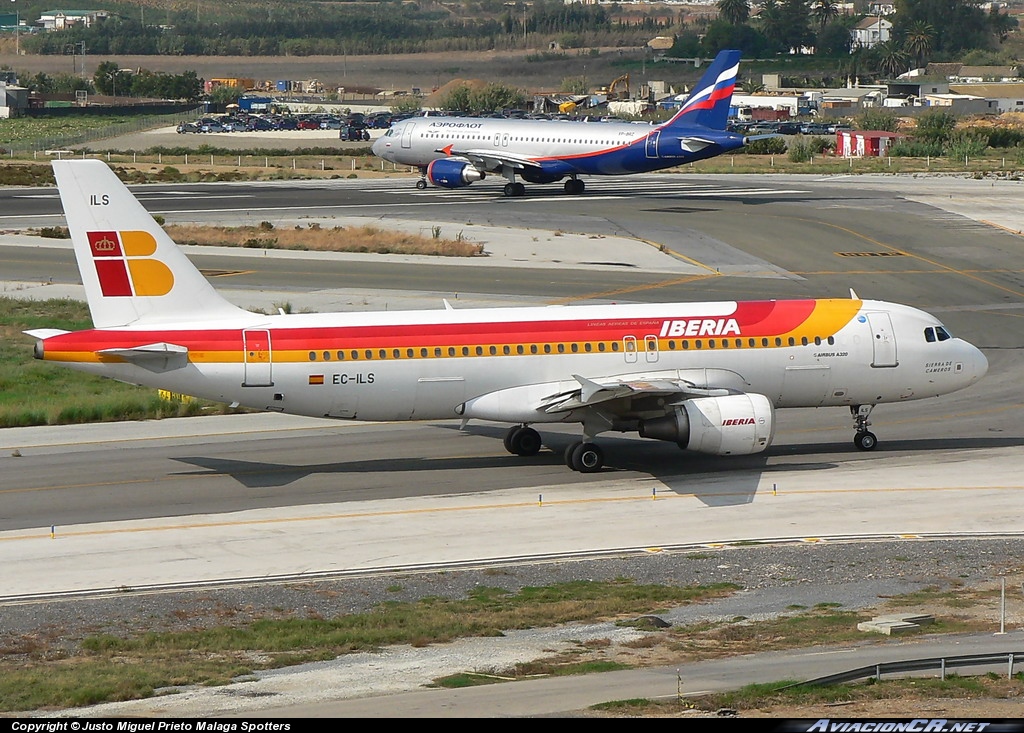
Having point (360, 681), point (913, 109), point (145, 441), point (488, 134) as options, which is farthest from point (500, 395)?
point (913, 109)

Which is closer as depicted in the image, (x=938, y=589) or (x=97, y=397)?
(x=938, y=589)

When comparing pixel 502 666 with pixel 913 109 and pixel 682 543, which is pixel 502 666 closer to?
pixel 682 543

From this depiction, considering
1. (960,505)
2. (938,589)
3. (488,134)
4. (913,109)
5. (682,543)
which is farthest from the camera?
(913,109)

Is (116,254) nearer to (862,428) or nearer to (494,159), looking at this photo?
(862,428)

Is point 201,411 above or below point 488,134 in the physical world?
below

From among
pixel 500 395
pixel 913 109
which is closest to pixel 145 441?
pixel 500 395

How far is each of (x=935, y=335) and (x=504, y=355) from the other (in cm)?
1235

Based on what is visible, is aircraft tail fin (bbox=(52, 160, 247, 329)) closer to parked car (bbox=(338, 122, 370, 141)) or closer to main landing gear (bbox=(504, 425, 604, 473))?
main landing gear (bbox=(504, 425, 604, 473))

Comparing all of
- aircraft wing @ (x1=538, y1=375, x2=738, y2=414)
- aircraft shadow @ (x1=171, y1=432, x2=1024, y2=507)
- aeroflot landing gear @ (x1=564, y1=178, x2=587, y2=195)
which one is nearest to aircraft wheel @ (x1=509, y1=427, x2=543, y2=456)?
aircraft shadow @ (x1=171, y1=432, x2=1024, y2=507)

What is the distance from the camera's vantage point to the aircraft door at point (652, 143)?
9575 cm

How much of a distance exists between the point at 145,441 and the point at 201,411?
13.7 ft

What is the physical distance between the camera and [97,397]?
46094 millimetres

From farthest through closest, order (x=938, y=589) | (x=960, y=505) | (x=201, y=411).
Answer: (x=201, y=411) → (x=960, y=505) → (x=938, y=589)

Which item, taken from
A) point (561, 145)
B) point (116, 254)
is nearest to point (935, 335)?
point (116, 254)
